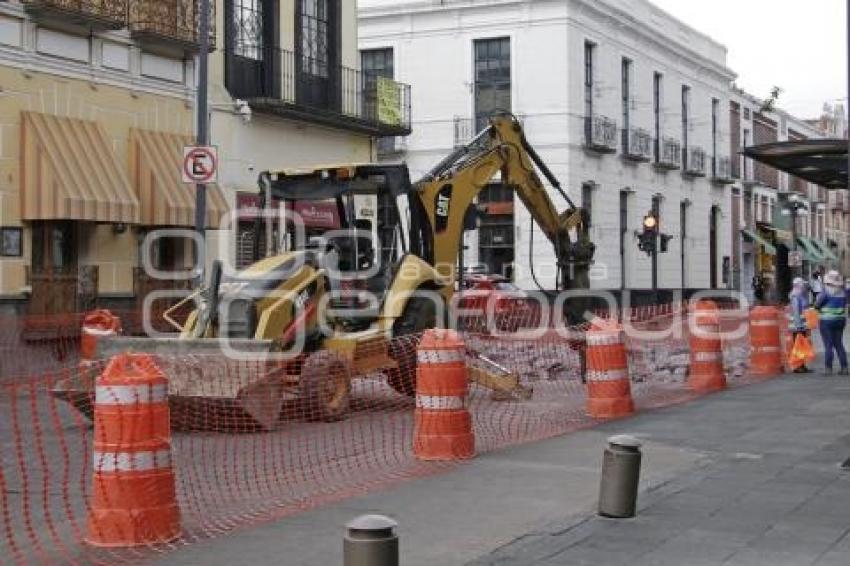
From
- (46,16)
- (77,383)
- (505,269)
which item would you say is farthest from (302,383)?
(505,269)

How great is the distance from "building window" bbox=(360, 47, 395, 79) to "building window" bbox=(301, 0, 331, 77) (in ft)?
49.9

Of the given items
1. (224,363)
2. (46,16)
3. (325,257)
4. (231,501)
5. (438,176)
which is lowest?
(231,501)

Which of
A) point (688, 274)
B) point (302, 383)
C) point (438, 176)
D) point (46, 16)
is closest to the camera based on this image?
point (302, 383)

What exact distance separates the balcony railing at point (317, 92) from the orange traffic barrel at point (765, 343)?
34.9 ft

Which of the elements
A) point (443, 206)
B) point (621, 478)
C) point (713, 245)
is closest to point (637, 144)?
point (713, 245)

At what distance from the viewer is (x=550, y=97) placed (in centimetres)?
3869

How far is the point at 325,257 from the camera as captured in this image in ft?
45.1

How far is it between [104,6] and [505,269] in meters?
22.0

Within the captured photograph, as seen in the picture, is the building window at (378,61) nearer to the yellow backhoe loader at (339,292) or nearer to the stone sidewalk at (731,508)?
the yellow backhoe loader at (339,292)

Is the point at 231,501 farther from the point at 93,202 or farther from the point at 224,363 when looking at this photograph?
the point at 93,202

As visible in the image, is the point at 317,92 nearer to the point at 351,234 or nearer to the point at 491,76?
the point at 351,234

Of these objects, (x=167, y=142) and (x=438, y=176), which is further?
(x=167, y=142)

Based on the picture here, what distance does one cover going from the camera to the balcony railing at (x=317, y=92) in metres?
23.5

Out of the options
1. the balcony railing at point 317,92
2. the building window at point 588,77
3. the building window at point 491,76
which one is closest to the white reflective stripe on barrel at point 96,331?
the balcony railing at point 317,92
